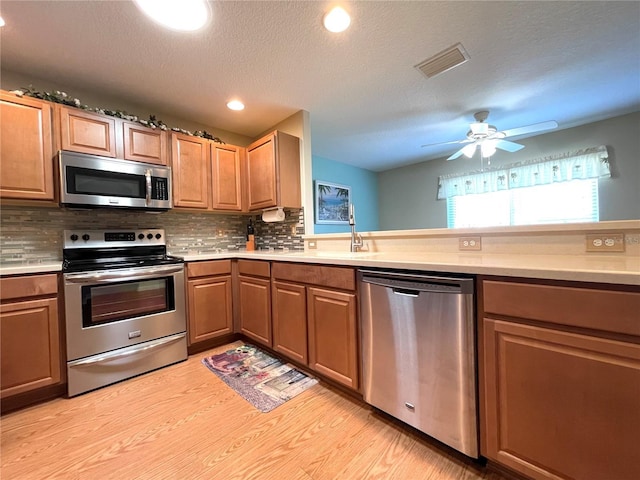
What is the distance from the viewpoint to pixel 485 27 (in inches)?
66.3

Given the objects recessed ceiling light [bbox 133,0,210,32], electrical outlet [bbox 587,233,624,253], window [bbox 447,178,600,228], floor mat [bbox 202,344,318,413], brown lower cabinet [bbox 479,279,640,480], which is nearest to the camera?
brown lower cabinet [bbox 479,279,640,480]

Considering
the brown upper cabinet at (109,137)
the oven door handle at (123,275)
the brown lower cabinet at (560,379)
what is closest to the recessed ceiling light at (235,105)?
the brown upper cabinet at (109,137)

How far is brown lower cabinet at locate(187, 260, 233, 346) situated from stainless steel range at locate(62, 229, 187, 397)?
0.08 meters

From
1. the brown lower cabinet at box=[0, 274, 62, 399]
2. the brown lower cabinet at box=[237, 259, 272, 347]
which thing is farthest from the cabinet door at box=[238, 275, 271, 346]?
the brown lower cabinet at box=[0, 274, 62, 399]

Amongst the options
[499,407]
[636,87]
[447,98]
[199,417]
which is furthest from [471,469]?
[636,87]

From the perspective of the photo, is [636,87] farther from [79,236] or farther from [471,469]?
[79,236]

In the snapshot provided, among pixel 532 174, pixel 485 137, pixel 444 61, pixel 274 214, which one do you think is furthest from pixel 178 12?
pixel 532 174

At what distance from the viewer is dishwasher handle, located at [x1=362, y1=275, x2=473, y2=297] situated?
1091 mm

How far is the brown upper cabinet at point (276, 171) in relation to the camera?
2.62m

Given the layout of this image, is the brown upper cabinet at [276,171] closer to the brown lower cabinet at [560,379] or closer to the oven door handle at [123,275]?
the oven door handle at [123,275]

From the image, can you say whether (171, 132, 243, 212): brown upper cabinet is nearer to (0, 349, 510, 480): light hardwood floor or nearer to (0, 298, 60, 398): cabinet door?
(0, 298, 60, 398): cabinet door

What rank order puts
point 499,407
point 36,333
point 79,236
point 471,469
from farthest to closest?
point 79,236, point 36,333, point 471,469, point 499,407

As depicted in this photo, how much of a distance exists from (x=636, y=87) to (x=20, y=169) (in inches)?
204

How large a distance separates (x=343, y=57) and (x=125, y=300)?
2431mm
